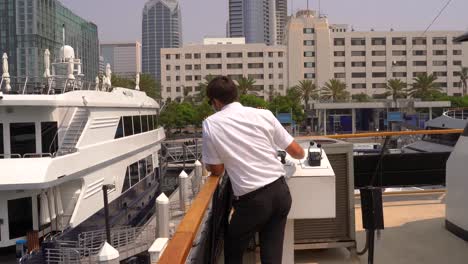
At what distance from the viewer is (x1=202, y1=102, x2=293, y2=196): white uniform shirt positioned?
2.72 metres

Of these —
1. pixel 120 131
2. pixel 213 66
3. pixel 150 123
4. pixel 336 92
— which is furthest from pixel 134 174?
pixel 213 66

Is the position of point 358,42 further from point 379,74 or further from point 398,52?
point 398,52

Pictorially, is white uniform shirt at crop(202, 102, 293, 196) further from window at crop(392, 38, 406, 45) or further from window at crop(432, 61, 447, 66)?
window at crop(432, 61, 447, 66)

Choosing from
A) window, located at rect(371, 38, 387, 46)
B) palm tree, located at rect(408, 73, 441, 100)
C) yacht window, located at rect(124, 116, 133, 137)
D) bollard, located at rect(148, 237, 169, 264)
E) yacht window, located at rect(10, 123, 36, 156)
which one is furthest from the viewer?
window, located at rect(371, 38, 387, 46)

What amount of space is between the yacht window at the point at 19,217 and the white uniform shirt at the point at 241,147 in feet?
32.9

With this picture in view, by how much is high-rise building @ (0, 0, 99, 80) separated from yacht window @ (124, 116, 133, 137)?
3838 cm

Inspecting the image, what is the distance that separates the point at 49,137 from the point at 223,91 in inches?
417

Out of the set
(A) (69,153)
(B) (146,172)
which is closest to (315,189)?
(A) (69,153)

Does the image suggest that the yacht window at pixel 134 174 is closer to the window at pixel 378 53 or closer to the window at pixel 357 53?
the window at pixel 357 53

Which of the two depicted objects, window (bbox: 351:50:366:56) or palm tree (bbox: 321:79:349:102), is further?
window (bbox: 351:50:366:56)

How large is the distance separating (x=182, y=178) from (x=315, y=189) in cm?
952

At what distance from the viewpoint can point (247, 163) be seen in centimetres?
274

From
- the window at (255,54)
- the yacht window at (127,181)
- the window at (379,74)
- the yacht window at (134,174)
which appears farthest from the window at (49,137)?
the window at (379,74)

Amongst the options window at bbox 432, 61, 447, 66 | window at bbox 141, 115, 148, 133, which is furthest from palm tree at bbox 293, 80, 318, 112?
window at bbox 141, 115, 148, 133
